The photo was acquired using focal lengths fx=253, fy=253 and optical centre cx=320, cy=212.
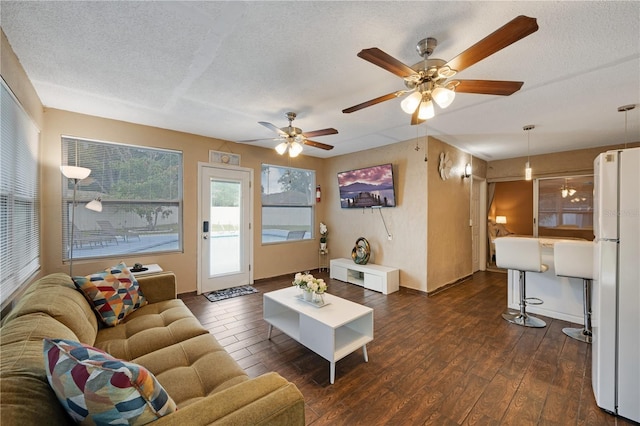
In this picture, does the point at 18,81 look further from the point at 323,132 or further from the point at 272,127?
the point at 323,132

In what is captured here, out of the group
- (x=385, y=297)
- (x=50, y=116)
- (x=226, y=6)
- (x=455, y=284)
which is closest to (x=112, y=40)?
(x=226, y=6)

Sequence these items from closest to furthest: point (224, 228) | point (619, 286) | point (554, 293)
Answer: point (619, 286) < point (554, 293) < point (224, 228)

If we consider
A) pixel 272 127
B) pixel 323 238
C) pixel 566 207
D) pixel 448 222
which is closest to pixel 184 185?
pixel 272 127

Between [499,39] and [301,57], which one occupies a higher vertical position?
[301,57]

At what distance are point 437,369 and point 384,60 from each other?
2.42 meters

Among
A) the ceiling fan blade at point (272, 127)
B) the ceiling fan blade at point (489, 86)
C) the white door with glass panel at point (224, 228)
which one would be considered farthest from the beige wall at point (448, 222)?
the white door with glass panel at point (224, 228)

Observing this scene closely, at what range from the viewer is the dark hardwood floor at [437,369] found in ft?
5.56

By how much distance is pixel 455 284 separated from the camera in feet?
15.1

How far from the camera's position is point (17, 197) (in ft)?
7.08

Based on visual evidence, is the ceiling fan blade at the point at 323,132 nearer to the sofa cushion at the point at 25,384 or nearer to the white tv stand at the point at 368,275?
the white tv stand at the point at 368,275

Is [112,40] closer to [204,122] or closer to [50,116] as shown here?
[204,122]

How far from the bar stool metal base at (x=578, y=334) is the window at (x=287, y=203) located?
4.17 metres

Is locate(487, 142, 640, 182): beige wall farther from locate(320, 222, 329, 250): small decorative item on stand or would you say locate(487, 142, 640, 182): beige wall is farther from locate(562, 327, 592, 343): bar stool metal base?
locate(320, 222, 329, 250): small decorative item on stand

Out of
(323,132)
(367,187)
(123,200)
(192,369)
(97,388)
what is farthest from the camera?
(367,187)
